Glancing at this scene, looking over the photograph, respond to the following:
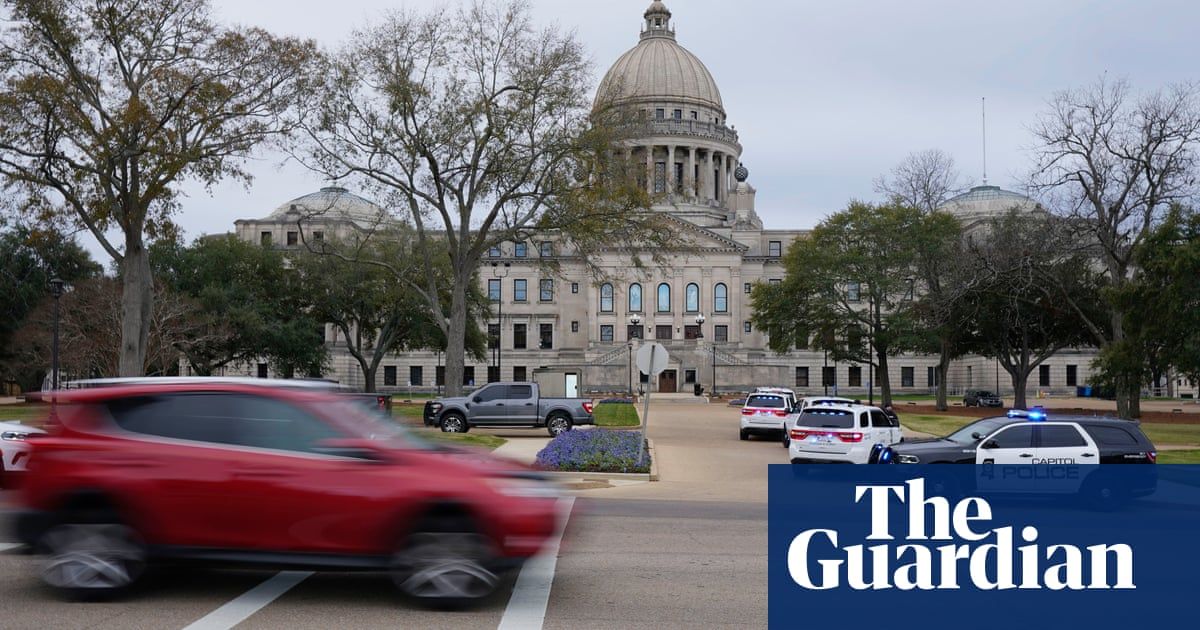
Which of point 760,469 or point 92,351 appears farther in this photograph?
point 92,351

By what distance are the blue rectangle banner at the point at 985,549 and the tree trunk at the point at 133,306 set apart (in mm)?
22162

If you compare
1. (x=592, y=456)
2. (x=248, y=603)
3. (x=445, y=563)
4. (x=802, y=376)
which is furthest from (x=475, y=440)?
(x=802, y=376)

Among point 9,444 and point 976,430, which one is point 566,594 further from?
point 9,444

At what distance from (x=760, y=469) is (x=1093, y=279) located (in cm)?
3352

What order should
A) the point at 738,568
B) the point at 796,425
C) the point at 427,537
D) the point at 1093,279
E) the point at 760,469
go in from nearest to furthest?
the point at 427,537
the point at 738,568
the point at 796,425
the point at 760,469
the point at 1093,279

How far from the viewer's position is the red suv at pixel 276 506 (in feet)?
29.0

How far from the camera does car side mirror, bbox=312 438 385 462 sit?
8922mm

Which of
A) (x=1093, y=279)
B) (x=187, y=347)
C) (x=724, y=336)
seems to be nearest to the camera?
(x=1093, y=279)

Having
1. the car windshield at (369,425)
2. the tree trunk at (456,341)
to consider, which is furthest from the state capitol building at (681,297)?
the car windshield at (369,425)

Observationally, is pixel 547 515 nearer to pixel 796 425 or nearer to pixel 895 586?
pixel 895 586

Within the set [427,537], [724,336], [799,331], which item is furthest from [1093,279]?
[724,336]

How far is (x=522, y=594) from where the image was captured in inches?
374

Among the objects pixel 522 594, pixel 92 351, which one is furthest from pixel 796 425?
pixel 92 351

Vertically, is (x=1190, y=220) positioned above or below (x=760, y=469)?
above
